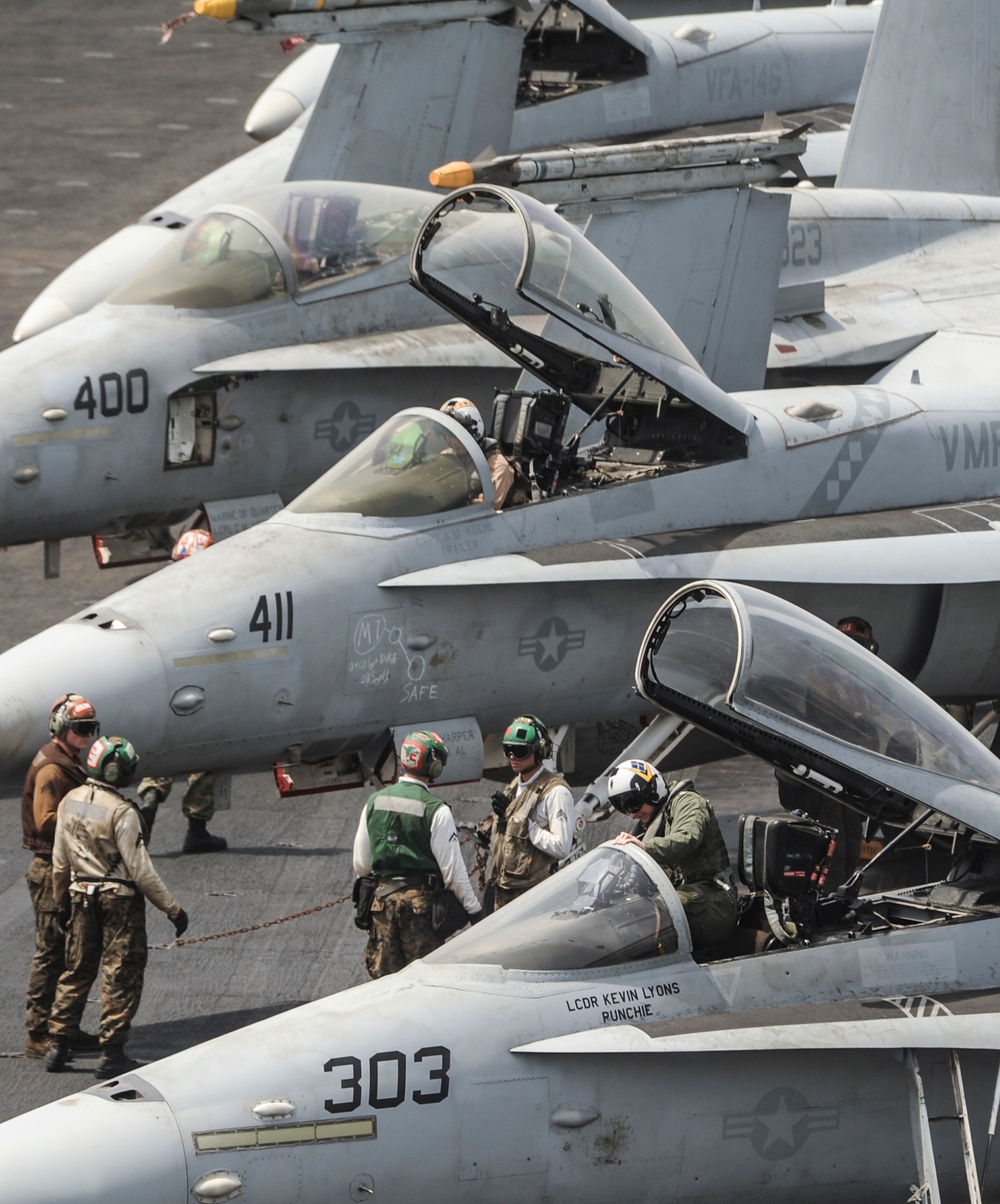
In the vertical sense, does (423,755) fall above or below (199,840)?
above

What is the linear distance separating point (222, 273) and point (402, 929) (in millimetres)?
5951

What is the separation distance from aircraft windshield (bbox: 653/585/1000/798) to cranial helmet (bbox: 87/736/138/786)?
2.77 metres

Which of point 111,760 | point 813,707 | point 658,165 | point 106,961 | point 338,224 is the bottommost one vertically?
point 106,961

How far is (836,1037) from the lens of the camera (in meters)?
7.40

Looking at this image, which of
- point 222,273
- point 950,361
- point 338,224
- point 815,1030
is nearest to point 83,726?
point 815,1030

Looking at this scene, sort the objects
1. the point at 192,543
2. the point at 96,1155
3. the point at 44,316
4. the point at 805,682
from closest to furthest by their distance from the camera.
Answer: the point at 96,1155
the point at 805,682
the point at 192,543
the point at 44,316

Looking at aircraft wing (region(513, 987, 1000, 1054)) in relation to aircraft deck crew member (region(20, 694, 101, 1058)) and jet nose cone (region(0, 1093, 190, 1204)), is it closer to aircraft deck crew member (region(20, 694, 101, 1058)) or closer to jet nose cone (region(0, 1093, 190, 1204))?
jet nose cone (region(0, 1093, 190, 1204))

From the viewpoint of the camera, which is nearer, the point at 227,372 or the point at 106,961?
the point at 106,961

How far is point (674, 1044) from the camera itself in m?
7.27

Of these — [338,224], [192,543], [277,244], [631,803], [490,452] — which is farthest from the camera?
[338,224]

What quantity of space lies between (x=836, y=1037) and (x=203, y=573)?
188 inches

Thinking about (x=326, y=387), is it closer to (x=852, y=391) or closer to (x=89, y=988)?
(x=852, y=391)

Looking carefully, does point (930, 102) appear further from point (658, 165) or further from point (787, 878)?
point (787, 878)

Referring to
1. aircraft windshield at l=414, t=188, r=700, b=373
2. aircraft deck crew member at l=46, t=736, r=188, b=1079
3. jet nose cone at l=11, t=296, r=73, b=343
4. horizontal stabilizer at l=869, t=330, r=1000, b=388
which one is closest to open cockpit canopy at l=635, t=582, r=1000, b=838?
aircraft deck crew member at l=46, t=736, r=188, b=1079
